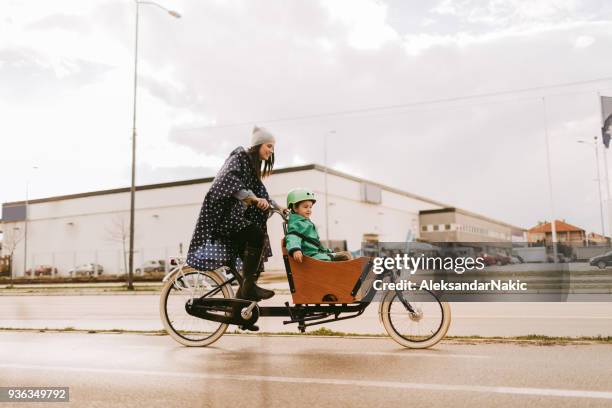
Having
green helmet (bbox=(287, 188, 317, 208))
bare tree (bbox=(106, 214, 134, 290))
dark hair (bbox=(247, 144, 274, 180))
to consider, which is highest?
bare tree (bbox=(106, 214, 134, 290))

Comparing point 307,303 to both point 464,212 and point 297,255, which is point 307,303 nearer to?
point 297,255

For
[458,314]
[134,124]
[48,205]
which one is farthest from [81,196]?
[458,314]

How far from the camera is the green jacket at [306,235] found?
5070mm

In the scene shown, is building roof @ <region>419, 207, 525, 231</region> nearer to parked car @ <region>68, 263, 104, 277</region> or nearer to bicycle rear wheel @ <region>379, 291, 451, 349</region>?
parked car @ <region>68, 263, 104, 277</region>

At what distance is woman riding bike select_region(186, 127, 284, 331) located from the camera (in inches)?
209

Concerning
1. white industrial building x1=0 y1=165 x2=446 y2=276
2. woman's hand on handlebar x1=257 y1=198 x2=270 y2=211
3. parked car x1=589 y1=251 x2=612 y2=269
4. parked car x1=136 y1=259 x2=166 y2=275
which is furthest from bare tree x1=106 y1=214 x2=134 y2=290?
woman's hand on handlebar x1=257 y1=198 x2=270 y2=211

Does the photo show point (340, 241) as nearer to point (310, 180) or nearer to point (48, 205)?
point (310, 180)

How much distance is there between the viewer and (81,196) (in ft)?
188

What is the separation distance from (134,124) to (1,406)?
75.8 ft

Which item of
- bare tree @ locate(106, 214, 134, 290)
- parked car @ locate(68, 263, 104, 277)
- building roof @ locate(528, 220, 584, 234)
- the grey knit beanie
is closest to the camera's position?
the grey knit beanie

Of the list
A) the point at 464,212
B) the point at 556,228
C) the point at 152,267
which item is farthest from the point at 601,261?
the point at 556,228

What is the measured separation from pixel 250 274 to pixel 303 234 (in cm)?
70

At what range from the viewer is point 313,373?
4176 mm

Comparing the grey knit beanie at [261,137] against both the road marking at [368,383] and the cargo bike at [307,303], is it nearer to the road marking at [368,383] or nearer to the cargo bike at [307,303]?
the cargo bike at [307,303]
